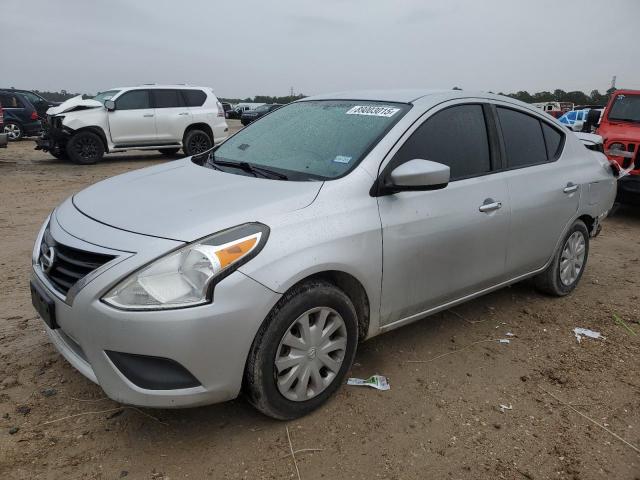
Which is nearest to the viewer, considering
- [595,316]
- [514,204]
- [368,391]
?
[368,391]

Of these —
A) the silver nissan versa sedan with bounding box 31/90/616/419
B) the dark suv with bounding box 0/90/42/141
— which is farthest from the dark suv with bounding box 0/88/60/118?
the silver nissan versa sedan with bounding box 31/90/616/419

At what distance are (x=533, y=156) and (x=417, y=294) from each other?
1.62 m

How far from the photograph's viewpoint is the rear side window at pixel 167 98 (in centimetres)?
1271

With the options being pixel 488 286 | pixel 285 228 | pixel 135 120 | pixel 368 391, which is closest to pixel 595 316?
pixel 488 286

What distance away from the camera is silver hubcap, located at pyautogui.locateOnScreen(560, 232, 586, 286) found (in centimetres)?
436

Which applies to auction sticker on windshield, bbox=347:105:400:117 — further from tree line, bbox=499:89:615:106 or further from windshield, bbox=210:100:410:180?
tree line, bbox=499:89:615:106

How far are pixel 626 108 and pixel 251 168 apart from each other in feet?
25.1

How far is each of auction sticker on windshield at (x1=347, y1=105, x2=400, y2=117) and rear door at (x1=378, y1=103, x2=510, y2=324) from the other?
0.20 metres

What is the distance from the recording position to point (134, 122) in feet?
40.6

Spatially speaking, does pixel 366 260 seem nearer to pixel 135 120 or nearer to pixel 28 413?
pixel 28 413

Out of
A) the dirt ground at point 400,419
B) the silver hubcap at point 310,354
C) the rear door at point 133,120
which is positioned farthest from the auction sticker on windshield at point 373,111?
the rear door at point 133,120

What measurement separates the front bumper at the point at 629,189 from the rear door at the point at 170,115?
9.58m

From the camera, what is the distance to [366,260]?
8.91 feet

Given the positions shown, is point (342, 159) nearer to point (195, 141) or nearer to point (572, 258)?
point (572, 258)
